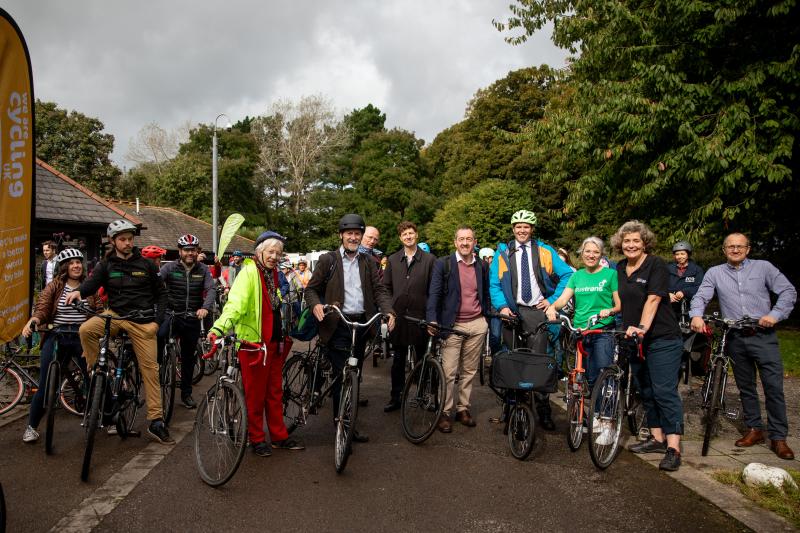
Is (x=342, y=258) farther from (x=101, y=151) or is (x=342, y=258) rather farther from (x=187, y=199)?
(x=101, y=151)

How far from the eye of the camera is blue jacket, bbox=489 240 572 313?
620cm

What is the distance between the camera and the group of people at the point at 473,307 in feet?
16.8

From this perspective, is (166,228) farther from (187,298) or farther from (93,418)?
(93,418)

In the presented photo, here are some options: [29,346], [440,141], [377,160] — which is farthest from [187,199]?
[29,346]

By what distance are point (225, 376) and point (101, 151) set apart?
4794cm

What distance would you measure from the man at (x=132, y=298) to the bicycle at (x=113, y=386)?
10 cm

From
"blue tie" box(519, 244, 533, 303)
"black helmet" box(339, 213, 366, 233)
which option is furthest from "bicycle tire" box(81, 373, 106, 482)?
"blue tie" box(519, 244, 533, 303)

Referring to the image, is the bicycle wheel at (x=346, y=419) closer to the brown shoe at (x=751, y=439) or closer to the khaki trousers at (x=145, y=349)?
the khaki trousers at (x=145, y=349)

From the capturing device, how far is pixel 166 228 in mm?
34719

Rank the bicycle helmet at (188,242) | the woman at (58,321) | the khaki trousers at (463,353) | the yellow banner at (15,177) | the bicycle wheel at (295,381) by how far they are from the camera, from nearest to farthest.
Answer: the yellow banner at (15,177)
the woman at (58,321)
the bicycle wheel at (295,381)
the khaki trousers at (463,353)
the bicycle helmet at (188,242)

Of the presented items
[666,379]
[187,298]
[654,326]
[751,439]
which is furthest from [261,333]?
[751,439]

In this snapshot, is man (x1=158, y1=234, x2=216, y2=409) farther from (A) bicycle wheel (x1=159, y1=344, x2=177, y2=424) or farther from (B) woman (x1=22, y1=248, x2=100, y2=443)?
(B) woman (x1=22, y1=248, x2=100, y2=443)

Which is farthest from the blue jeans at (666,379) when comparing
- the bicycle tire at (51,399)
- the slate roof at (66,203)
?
the slate roof at (66,203)

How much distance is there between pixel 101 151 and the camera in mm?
46156
